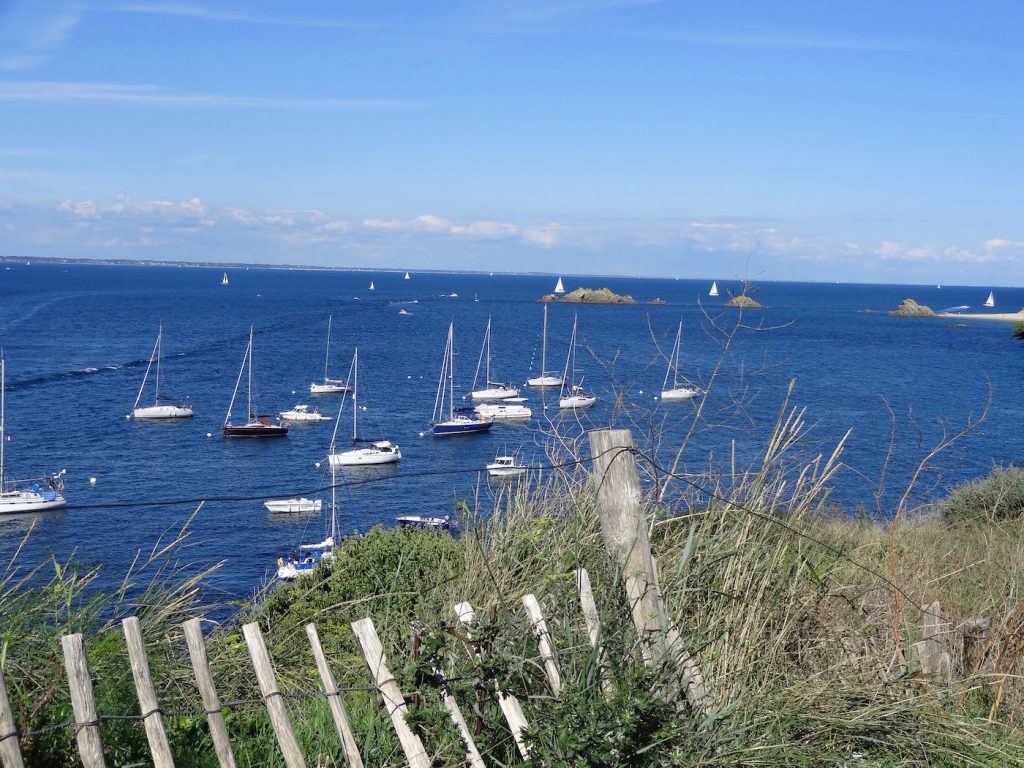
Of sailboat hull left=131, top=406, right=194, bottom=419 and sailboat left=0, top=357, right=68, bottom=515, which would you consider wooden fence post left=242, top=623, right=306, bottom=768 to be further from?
sailboat hull left=131, top=406, right=194, bottom=419

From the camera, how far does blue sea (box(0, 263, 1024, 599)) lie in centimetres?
2195

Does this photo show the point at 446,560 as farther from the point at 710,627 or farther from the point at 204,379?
the point at 204,379

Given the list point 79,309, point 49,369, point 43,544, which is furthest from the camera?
point 79,309

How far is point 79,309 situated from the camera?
130m

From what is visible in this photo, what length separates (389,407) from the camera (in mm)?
60188

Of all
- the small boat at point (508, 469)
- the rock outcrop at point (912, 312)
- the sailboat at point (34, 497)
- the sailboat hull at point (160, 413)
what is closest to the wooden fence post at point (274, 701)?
the small boat at point (508, 469)

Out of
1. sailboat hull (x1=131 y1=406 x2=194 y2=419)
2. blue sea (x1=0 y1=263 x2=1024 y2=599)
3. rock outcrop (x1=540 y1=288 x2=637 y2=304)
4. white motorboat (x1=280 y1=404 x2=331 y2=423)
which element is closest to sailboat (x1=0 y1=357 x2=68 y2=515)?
blue sea (x1=0 y1=263 x2=1024 y2=599)

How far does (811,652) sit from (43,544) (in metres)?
30.8

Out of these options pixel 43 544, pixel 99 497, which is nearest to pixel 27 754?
pixel 43 544

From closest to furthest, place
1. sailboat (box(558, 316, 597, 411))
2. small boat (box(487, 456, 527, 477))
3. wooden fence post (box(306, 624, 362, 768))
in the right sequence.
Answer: wooden fence post (box(306, 624, 362, 768)), small boat (box(487, 456, 527, 477)), sailboat (box(558, 316, 597, 411))

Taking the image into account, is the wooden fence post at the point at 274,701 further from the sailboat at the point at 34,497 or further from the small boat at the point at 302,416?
the small boat at the point at 302,416

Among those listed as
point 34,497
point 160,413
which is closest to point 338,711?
point 34,497

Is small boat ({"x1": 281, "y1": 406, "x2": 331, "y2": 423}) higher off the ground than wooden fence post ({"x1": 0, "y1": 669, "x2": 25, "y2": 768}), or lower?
lower

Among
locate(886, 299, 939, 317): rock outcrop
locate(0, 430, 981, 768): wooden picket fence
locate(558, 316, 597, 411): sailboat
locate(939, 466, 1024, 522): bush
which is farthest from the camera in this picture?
locate(886, 299, 939, 317): rock outcrop
